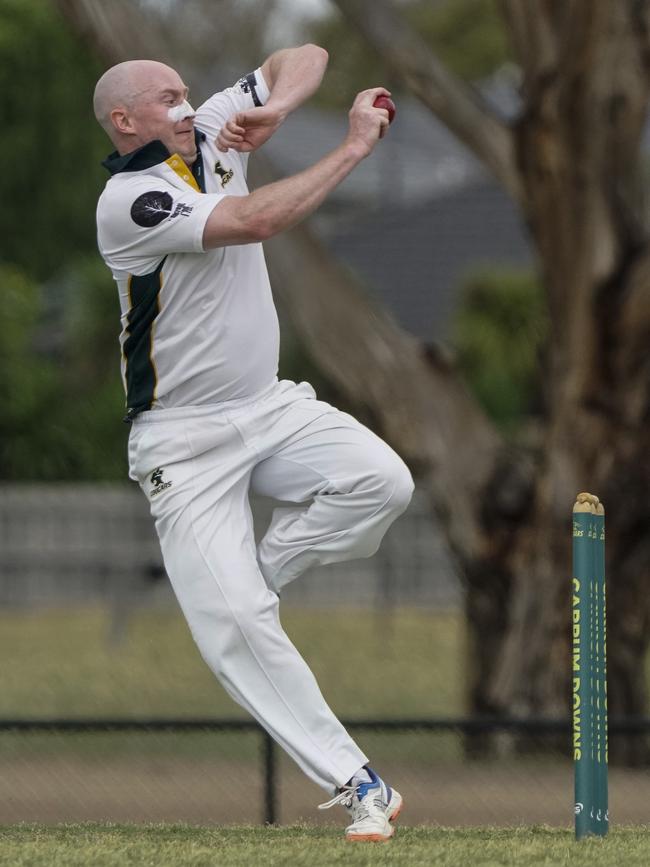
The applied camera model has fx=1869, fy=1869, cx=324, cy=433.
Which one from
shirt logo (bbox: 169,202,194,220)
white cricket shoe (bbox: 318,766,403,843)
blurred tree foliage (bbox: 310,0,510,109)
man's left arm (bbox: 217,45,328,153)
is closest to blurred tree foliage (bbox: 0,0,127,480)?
blurred tree foliage (bbox: 310,0,510,109)

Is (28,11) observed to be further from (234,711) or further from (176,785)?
(176,785)

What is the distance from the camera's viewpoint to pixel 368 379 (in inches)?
402

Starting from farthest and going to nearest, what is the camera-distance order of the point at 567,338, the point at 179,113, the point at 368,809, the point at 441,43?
1. the point at 441,43
2. the point at 567,338
3. the point at 179,113
4. the point at 368,809

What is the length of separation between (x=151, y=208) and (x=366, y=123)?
63 centimetres

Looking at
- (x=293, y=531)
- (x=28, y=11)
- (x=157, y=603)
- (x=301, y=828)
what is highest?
(x=28, y=11)

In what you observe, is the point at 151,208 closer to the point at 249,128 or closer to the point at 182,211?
the point at 182,211

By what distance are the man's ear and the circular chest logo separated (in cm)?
26

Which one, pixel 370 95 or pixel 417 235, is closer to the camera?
pixel 370 95

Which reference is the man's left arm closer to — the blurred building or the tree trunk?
the tree trunk

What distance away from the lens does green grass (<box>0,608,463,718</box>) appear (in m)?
12.9

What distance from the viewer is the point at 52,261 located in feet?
81.5

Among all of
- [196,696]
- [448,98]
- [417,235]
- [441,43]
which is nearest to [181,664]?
[196,696]

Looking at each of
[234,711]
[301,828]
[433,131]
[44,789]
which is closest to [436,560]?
[234,711]

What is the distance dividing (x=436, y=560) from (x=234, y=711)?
7.91m
